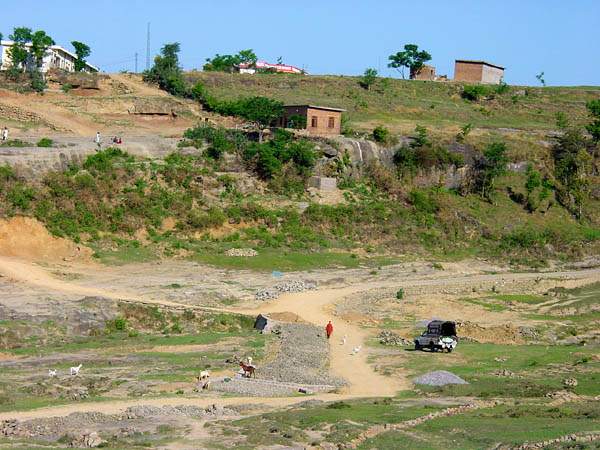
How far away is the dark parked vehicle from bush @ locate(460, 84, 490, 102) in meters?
75.1

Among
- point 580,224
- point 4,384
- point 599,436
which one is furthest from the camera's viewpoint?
point 580,224

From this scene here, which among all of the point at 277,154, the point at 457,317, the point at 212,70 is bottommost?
the point at 457,317

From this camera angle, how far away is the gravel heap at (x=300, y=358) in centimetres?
3055

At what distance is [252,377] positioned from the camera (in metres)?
30.1

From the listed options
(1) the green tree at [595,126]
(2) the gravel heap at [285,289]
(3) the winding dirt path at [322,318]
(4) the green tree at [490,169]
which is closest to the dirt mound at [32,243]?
(3) the winding dirt path at [322,318]

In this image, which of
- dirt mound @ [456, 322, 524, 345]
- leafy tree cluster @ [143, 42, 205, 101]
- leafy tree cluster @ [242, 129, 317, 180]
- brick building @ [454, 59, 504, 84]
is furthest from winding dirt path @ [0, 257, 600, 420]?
brick building @ [454, 59, 504, 84]

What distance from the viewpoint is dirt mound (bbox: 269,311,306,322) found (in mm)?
41406

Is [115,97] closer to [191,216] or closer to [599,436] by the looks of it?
[191,216]

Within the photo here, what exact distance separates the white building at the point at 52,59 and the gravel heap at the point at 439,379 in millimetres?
66504

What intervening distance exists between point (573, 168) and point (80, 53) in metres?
66.6

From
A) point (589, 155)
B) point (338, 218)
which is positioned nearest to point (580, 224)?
point (589, 155)

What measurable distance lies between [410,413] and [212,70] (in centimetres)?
9069

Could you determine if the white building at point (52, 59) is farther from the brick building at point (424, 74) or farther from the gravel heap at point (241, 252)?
the brick building at point (424, 74)

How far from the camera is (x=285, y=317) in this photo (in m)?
41.7
